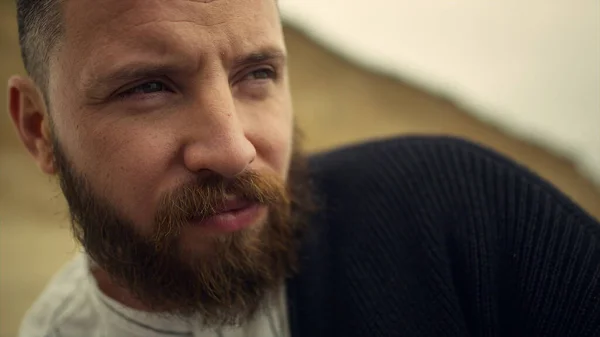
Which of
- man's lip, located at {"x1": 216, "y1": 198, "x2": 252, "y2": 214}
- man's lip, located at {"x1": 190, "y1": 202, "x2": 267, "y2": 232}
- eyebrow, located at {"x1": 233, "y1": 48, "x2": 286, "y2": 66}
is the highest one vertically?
eyebrow, located at {"x1": 233, "y1": 48, "x2": 286, "y2": 66}

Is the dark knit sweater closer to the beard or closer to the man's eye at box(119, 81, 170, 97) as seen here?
the beard

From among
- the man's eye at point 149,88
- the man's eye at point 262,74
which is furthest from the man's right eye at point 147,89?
the man's eye at point 262,74

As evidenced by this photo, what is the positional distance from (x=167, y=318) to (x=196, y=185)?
0.76 feet

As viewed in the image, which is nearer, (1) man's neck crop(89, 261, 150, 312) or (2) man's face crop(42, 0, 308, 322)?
(2) man's face crop(42, 0, 308, 322)

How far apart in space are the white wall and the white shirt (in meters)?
1.17

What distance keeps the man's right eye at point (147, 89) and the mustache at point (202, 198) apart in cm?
11

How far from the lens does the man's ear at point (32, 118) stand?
0.71 metres

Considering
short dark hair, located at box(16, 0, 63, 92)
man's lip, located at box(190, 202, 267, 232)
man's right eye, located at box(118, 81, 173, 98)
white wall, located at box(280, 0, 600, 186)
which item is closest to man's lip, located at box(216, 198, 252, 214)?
man's lip, located at box(190, 202, 267, 232)

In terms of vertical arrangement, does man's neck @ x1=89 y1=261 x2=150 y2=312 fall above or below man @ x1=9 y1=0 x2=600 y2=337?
below

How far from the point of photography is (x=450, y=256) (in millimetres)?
704

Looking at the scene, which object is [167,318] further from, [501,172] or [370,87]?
[370,87]

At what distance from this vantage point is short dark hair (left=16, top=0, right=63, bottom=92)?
23.9 inches

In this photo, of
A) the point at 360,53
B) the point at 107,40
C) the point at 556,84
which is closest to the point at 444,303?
the point at 107,40

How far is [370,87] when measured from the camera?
7.99 feet
